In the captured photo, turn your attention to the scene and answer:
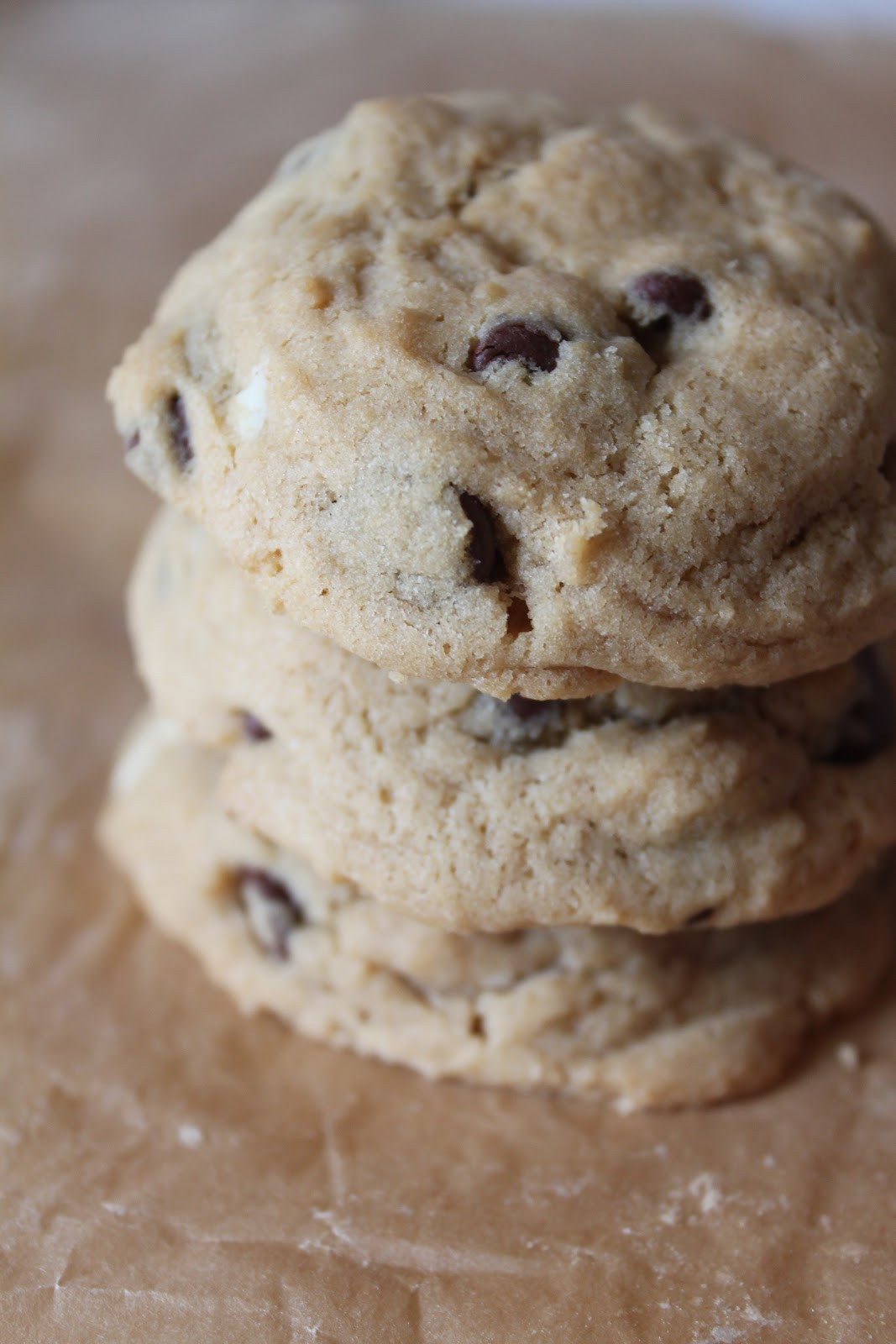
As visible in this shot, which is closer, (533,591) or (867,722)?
(533,591)

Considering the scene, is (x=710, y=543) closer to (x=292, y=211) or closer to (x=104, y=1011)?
(x=292, y=211)

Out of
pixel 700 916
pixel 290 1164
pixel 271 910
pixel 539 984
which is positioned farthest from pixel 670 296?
pixel 290 1164

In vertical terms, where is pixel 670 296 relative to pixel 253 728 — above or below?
above

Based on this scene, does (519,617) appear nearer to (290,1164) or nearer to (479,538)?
(479,538)

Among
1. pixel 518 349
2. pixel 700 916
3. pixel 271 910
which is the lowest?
pixel 271 910

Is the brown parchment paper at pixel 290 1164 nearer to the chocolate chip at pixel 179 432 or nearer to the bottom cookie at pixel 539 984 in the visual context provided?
the bottom cookie at pixel 539 984

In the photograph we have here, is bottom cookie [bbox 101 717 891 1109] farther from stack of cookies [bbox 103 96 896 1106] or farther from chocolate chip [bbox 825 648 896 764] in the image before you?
chocolate chip [bbox 825 648 896 764]

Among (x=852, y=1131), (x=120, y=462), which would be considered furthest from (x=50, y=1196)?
(x=120, y=462)

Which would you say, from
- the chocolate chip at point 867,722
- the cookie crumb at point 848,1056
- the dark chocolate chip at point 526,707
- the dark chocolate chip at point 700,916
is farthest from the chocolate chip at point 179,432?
the cookie crumb at point 848,1056
